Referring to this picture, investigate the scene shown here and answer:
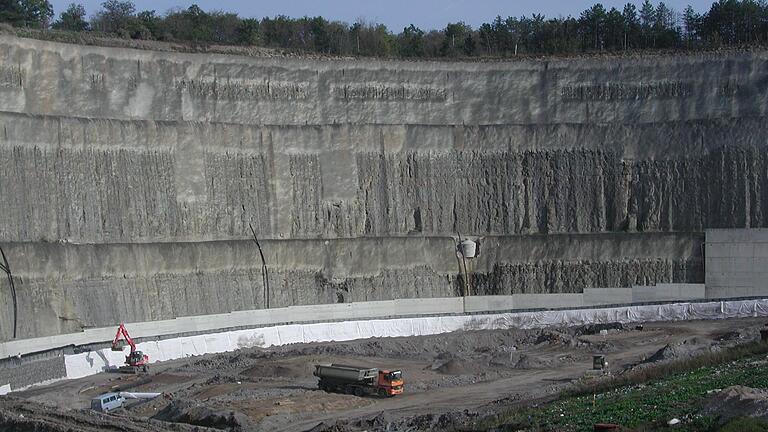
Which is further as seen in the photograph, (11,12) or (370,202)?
(11,12)

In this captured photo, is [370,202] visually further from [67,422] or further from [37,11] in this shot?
[67,422]

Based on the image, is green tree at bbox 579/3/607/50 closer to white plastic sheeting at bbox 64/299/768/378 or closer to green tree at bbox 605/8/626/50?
green tree at bbox 605/8/626/50

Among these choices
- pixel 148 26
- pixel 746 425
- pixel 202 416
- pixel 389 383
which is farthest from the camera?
pixel 148 26

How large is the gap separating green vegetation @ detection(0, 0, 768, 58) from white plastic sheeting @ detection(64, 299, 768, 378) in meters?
24.7

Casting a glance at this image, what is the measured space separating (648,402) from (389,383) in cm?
1109

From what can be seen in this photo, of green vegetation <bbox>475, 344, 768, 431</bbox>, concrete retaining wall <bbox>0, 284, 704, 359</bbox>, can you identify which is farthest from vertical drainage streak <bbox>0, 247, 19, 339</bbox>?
green vegetation <bbox>475, 344, 768, 431</bbox>

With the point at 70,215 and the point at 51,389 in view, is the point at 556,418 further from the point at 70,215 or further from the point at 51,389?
the point at 70,215

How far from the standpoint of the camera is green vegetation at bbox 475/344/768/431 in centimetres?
2445

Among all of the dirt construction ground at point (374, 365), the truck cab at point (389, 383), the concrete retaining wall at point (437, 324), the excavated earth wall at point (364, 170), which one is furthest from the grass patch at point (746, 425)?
the excavated earth wall at point (364, 170)

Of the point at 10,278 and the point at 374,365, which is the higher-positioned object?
the point at 10,278

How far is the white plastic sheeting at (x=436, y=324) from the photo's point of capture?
47.8 metres

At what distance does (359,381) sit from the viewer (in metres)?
36.5

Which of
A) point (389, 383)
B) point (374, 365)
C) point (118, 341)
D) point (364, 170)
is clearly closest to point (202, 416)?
point (389, 383)

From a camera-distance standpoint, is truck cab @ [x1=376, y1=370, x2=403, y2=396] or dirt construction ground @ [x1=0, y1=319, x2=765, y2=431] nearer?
dirt construction ground @ [x1=0, y1=319, x2=765, y2=431]
